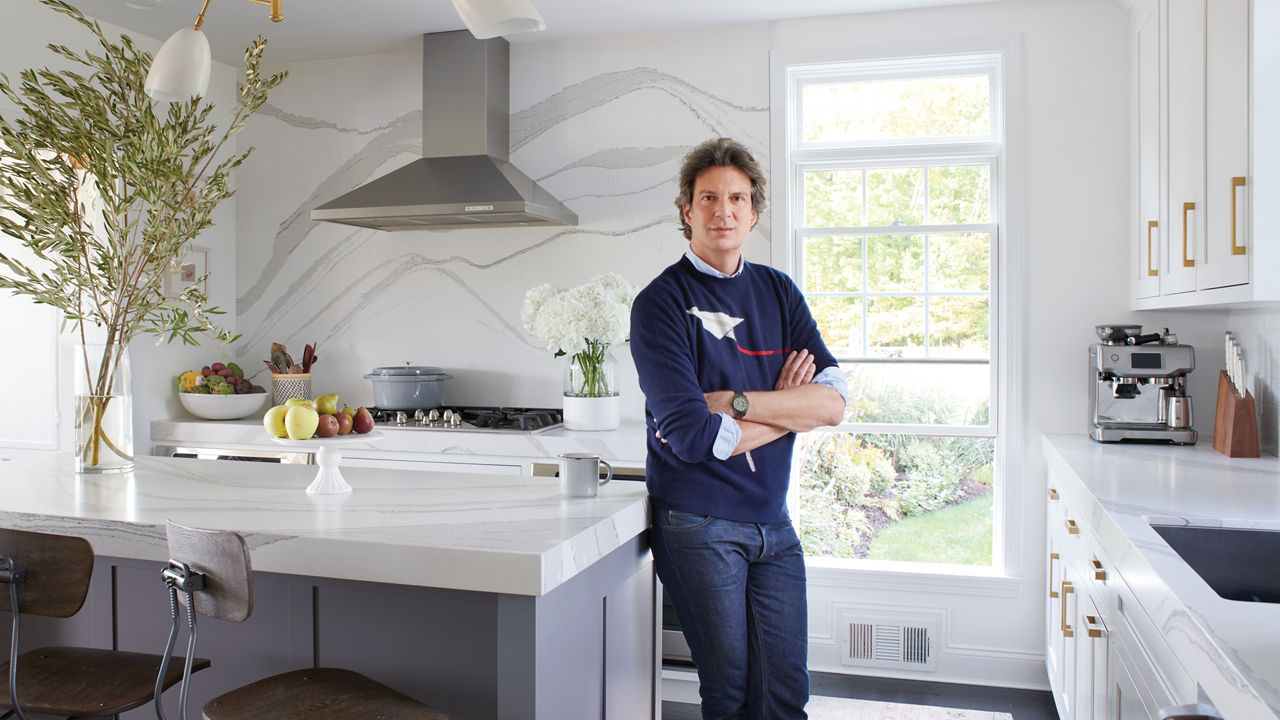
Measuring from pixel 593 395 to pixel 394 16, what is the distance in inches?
66.9

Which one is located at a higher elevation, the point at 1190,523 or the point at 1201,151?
the point at 1201,151

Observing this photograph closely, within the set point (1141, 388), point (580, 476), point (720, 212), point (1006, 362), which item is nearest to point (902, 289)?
point (1006, 362)

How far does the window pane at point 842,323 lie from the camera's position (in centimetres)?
355

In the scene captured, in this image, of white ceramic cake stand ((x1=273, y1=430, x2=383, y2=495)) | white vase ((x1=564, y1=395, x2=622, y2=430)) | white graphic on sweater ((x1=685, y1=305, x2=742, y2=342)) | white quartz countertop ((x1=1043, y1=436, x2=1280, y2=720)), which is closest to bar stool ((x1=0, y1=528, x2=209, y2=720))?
white ceramic cake stand ((x1=273, y1=430, x2=383, y2=495))

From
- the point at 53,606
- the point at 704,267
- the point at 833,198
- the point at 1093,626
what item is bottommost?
the point at 1093,626

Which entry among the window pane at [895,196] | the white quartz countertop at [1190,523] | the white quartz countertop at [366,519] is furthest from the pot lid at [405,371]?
the white quartz countertop at [1190,523]

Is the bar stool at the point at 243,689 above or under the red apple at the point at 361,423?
under

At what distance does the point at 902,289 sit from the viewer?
351 cm

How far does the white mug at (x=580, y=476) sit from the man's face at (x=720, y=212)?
1.73 ft

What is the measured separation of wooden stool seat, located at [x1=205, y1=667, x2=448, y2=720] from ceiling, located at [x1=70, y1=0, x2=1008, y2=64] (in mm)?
2571

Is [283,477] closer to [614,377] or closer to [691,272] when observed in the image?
[691,272]

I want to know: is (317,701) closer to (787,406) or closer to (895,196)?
(787,406)

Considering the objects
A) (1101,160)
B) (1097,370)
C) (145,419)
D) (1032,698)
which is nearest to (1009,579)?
(1032,698)

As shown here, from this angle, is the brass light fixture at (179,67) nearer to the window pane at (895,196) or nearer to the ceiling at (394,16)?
the ceiling at (394,16)
